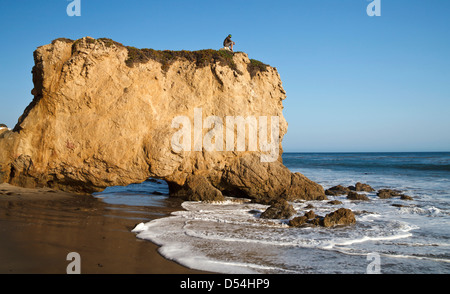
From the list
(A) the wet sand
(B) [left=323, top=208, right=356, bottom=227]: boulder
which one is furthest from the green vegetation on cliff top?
(B) [left=323, top=208, right=356, bottom=227]: boulder

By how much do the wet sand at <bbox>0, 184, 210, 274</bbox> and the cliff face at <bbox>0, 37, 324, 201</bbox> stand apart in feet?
4.87

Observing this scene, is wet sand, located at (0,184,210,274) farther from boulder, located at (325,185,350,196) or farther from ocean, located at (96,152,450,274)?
boulder, located at (325,185,350,196)

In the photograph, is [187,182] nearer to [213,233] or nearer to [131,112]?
[131,112]

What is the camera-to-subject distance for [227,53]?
14.6 metres

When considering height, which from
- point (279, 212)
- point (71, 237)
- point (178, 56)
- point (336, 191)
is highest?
point (178, 56)

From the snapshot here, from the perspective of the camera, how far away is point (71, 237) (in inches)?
269

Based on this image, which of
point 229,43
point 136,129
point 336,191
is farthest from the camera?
point 336,191

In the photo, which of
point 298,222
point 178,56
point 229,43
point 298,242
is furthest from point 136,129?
point 298,242

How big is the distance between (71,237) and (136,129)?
6048 mm

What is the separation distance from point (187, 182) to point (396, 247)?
8.73 meters

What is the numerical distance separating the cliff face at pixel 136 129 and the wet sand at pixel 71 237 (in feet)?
4.87

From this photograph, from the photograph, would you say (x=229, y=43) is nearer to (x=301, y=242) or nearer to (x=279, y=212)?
(x=279, y=212)

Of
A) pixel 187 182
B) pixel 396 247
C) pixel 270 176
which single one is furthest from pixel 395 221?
pixel 187 182

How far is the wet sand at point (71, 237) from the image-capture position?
→ 209 inches
